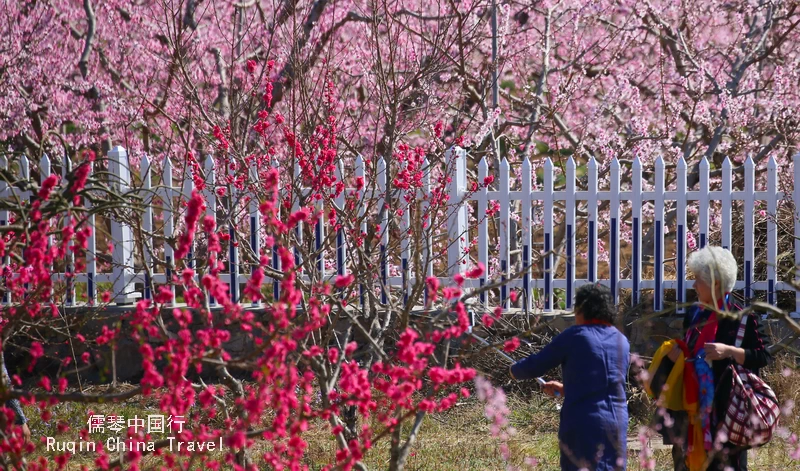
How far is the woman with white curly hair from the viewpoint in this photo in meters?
3.47

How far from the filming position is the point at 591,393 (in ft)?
11.2

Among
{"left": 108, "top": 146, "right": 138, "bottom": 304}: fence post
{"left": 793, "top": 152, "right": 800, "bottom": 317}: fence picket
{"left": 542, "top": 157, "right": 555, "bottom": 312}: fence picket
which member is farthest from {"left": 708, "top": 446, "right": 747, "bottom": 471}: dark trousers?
{"left": 108, "top": 146, "right": 138, "bottom": 304}: fence post

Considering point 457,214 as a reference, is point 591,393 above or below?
below

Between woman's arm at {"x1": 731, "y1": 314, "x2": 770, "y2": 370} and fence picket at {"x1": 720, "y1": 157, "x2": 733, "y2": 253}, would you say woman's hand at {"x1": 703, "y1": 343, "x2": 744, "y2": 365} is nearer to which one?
woman's arm at {"x1": 731, "y1": 314, "x2": 770, "y2": 370}

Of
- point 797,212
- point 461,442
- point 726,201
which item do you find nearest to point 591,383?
point 461,442

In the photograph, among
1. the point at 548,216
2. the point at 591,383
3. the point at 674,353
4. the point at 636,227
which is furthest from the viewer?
the point at 548,216

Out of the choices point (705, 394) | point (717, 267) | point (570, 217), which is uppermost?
point (570, 217)

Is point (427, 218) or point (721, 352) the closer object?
point (721, 352)

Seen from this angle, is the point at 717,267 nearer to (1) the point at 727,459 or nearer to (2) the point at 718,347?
(2) the point at 718,347

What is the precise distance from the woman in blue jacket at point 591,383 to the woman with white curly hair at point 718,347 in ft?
0.95

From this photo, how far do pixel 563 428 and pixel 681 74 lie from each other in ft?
20.1

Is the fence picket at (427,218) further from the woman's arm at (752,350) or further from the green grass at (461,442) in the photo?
the woman's arm at (752,350)

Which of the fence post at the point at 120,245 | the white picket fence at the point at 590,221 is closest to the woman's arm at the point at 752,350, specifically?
the white picket fence at the point at 590,221

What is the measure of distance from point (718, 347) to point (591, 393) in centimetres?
54
